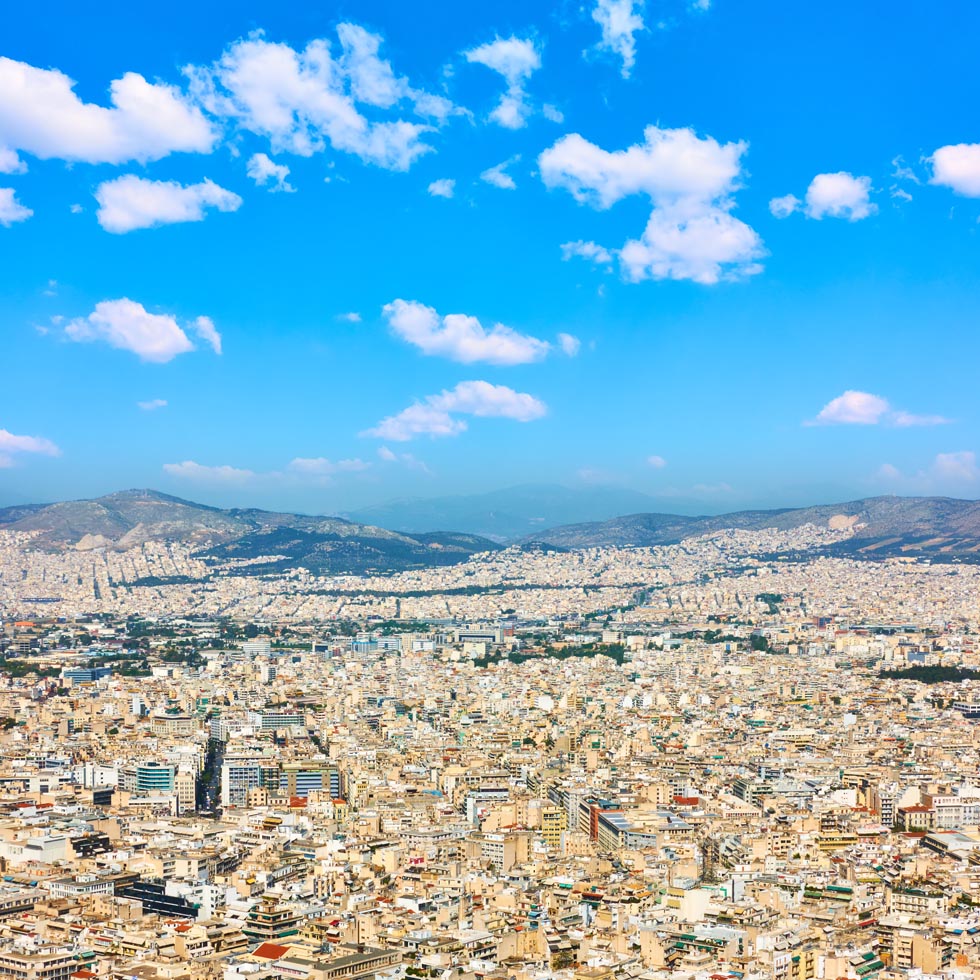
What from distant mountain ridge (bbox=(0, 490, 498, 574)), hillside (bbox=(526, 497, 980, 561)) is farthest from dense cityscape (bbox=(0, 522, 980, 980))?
distant mountain ridge (bbox=(0, 490, 498, 574))

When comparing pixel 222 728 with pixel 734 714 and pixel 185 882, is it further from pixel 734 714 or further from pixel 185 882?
pixel 185 882

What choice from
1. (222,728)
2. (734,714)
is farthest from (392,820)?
(734,714)

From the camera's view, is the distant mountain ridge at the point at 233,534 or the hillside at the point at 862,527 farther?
the distant mountain ridge at the point at 233,534

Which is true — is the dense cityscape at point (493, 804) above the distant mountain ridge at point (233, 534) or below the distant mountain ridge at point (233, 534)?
below

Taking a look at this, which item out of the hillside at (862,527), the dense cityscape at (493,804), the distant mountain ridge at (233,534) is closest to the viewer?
the dense cityscape at (493,804)

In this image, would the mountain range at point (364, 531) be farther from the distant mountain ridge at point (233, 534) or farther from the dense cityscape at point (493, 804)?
the dense cityscape at point (493, 804)

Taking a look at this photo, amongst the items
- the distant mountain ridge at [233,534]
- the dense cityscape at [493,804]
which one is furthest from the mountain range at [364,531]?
the dense cityscape at [493,804]
